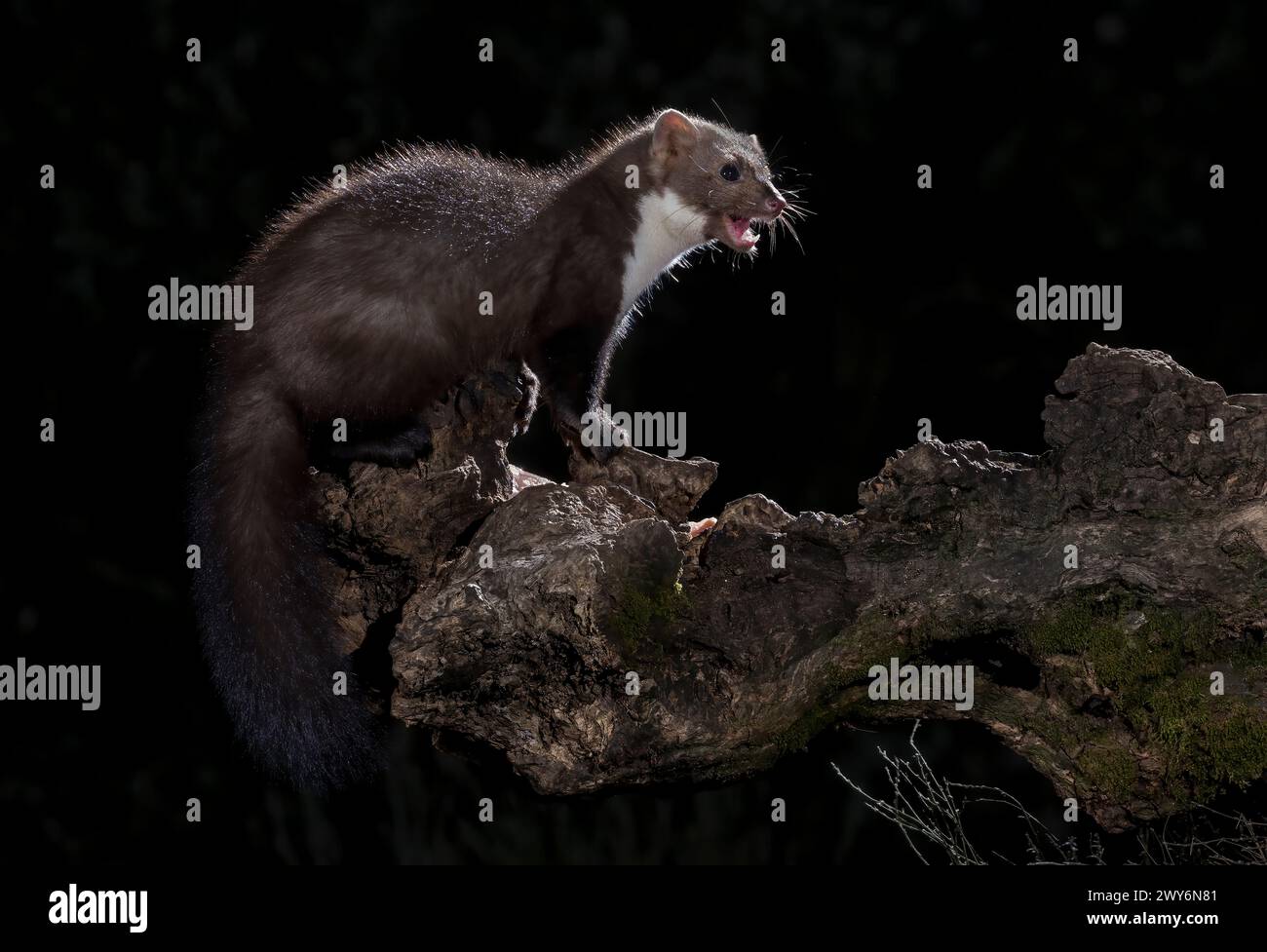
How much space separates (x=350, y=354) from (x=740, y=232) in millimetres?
1151

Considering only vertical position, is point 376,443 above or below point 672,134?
below

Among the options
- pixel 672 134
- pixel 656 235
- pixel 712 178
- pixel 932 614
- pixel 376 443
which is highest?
pixel 672 134

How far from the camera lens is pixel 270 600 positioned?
11.0 feet

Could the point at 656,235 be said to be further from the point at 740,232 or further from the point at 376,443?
the point at 376,443

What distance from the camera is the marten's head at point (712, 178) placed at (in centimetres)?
394

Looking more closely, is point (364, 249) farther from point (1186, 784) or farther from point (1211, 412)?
point (1186, 784)

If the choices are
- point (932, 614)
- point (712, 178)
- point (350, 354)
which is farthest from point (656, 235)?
point (932, 614)

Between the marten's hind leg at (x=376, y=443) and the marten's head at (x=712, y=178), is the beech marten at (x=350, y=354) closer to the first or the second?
the marten's hind leg at (x=376, y=443)

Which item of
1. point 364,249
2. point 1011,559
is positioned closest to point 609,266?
Result: point 364,249

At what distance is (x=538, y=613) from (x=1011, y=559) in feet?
3.26

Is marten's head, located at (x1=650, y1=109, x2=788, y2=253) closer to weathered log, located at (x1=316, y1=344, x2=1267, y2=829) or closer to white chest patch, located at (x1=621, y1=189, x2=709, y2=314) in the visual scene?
white chest patch, located at (x1=621, y1=189, x2=709, y2=314)

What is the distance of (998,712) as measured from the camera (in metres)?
3.23

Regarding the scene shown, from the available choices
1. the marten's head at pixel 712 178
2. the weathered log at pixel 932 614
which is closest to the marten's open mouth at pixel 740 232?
the marten's head at pixel 712 178

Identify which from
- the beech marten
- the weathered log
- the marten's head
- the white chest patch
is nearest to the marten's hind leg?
the beech marten
